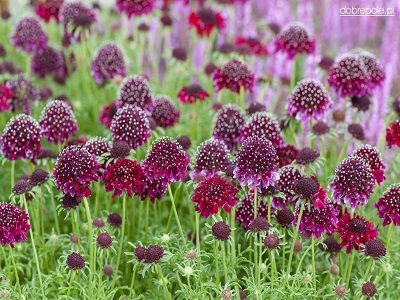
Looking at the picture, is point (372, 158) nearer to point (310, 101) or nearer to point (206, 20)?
point (310, 101)

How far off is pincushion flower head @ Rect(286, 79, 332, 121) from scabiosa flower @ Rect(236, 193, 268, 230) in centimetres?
61


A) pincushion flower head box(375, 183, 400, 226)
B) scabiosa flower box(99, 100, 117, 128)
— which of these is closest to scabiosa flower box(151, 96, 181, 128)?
scabiosa flower box(99, 100, 117, 128)

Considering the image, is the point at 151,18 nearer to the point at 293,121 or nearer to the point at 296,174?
the point at 293,121

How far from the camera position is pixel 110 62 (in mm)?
4566

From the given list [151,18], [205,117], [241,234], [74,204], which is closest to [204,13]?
[205,117]

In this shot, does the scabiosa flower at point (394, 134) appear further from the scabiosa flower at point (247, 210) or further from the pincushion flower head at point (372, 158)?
the scabiosa flower at point (247, 210)

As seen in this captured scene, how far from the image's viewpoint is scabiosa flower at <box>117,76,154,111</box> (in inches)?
151

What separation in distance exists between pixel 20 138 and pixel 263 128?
123 cm

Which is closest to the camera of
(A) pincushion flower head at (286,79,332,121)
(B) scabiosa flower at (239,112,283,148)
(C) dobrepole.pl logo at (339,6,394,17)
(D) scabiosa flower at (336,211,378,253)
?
(D) scabiosa flower at (336,211,378,253)

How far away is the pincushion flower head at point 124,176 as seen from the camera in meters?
3.00

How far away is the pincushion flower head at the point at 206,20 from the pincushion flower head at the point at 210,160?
6.81ft

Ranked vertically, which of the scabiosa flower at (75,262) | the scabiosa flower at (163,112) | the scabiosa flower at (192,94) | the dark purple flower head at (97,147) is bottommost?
the scabiosa flower at (75,262)

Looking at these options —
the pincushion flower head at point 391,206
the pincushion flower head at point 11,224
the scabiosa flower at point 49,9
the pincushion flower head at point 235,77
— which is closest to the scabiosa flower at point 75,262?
the pincushion flower head at point 11,224

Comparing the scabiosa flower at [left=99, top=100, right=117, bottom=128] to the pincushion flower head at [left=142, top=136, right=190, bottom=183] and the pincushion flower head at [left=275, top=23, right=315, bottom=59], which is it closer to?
the pincushion flower head at [left=142, top=136, right=190, bottom=183]
